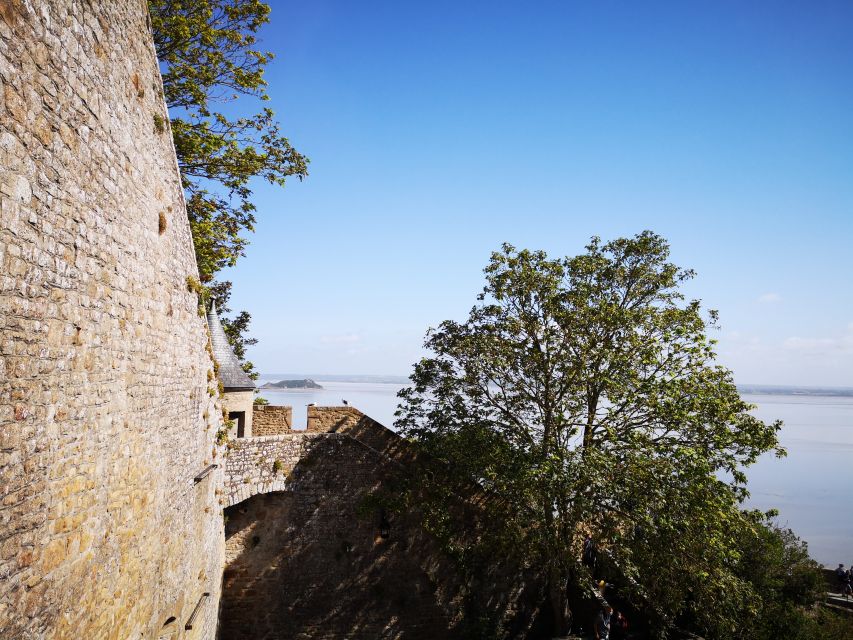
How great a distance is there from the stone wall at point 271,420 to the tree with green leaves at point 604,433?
5.22 metres

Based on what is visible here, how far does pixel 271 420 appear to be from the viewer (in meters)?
18.2

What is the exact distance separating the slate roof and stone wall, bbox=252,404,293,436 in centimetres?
239

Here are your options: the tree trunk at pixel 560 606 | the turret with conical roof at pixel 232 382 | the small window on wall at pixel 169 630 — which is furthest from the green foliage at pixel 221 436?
the tree trunk at pixel 560 606

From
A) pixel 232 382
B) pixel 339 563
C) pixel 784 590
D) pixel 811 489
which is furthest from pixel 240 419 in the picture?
pixel 811 489

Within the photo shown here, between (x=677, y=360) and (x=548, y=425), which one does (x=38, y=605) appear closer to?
(x=548, y=425)

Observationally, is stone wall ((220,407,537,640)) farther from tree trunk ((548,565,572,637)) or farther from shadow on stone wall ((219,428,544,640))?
tree trunk ((548,565,572,637))

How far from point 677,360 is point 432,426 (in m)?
6.93

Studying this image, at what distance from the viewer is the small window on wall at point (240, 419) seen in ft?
51.2

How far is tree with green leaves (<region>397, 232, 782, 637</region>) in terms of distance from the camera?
11.9 metres

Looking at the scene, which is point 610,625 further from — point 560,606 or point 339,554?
point 339,554

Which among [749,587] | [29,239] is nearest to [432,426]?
[749,587]

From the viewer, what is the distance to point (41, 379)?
375cm

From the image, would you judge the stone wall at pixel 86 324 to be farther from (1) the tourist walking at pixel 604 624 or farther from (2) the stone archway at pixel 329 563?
(1) the tourist walking at pixel 604 624

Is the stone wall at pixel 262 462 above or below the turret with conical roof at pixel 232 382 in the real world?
below
